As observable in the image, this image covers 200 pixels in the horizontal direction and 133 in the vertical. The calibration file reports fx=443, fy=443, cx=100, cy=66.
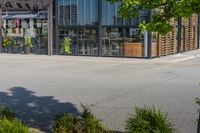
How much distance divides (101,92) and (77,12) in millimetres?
16656

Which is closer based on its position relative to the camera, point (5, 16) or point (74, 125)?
point (74, 125)

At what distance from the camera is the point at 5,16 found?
32.2m

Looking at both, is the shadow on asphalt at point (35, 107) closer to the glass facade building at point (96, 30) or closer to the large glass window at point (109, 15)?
the glass facade building at point (96, 30)

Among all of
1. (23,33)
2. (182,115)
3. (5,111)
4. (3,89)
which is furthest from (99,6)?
(5,111)

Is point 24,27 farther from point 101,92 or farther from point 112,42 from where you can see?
point 101,92

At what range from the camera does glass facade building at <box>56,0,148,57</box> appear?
2736 cm

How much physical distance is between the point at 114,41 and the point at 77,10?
3446 mm

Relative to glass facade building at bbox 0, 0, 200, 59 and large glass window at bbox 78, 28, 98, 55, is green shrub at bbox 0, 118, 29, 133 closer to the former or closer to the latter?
glass facade building at bbox 0, 0, 200, 59

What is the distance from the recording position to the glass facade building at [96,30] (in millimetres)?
27359

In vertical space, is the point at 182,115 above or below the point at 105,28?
below

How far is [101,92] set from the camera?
13375 millimetres

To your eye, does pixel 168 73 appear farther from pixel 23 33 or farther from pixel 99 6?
pixel 23 33

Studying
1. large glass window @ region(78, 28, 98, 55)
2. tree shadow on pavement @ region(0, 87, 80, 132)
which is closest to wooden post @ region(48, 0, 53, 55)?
large glass window @ region(78, 28, 98, 55)

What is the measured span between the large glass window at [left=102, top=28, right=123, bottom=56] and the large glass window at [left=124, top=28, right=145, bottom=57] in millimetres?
426
